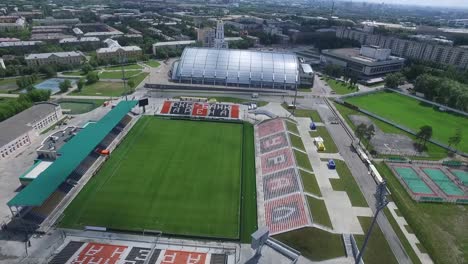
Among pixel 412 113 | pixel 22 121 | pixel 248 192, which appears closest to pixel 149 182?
pixel 248 192

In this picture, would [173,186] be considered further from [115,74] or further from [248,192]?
[115,74]

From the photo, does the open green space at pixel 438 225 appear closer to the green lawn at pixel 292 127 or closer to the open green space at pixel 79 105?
the green lawn at pixel 292 127

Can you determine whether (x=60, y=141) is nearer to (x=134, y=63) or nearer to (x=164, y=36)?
(x=134, y=63)

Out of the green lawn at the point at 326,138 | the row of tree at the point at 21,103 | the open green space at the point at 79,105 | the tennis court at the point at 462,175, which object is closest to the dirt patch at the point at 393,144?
the tennis court at the point at 462,175

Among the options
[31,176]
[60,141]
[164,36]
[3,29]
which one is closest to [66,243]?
[31,176]

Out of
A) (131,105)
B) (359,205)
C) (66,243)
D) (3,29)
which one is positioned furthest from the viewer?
(3,29)

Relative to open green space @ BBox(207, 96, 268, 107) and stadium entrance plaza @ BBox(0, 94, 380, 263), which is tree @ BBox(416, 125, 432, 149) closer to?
stadium entrance plaza @ BBox(0, 94, 380, 263)
